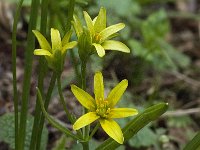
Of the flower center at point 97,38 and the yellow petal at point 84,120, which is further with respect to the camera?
the flower center at point 97,38

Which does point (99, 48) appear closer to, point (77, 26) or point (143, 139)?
point (77, 26)

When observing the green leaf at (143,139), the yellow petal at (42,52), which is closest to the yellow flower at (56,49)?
the yellow petal at (42,52)

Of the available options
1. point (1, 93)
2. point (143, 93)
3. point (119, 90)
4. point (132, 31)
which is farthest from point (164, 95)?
point (119, 90)

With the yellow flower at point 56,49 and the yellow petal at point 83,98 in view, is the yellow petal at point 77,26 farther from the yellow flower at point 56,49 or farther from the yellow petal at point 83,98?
the yellow petal at point 83,98

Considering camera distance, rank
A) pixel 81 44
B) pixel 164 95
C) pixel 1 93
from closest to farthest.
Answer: pixel 81 44
pixel 1 93
pixel 164 95

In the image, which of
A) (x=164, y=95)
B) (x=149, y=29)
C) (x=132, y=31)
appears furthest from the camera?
(x=132, y=31)

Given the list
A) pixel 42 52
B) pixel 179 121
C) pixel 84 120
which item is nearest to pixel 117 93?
pixel 84 120

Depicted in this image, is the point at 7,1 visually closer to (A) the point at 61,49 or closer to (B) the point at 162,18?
(B) the point at 162,18
